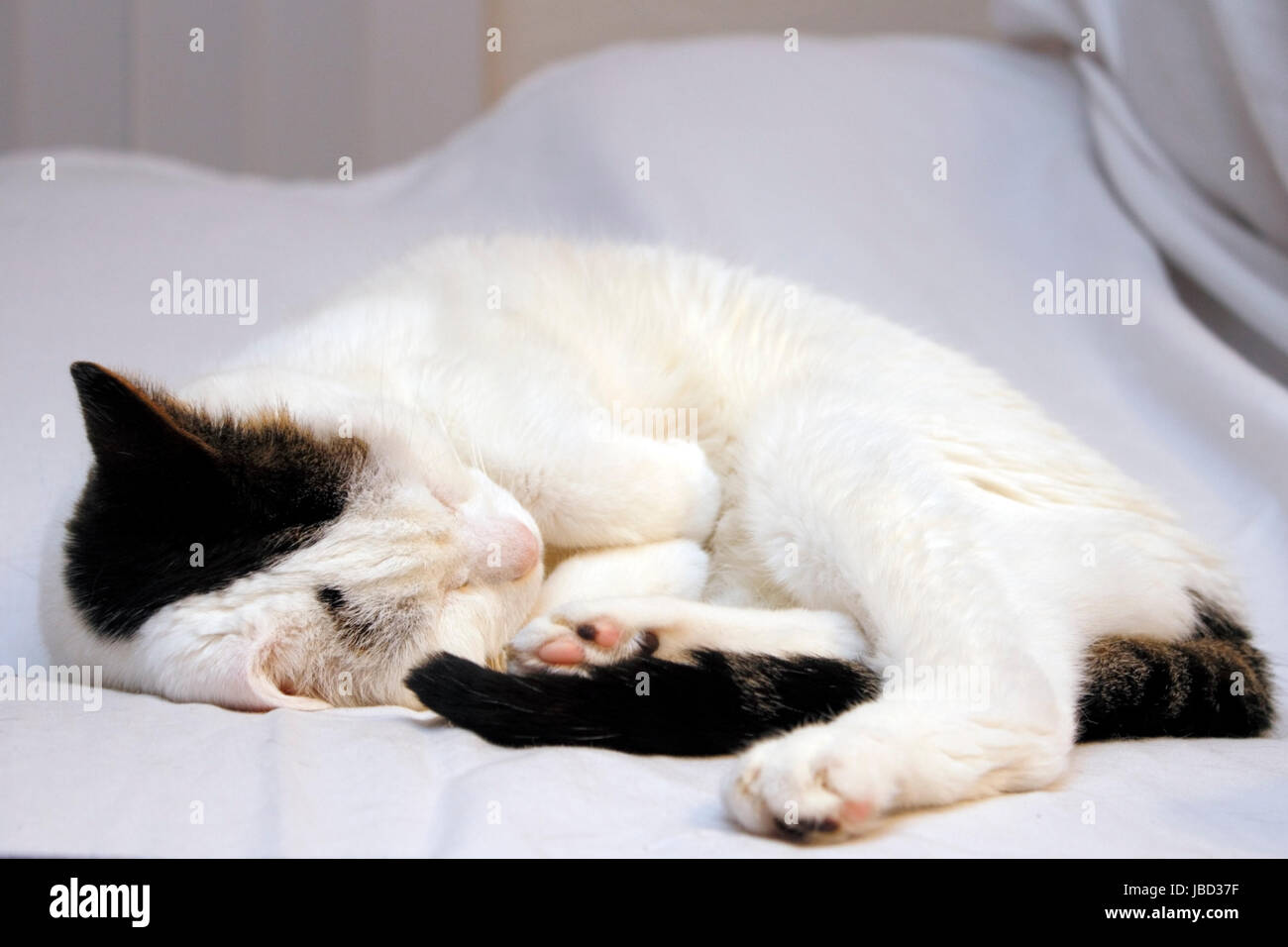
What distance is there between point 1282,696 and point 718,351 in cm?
99

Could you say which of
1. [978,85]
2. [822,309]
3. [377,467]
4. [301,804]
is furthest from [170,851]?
[978,85]

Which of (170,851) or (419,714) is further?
(419,714)

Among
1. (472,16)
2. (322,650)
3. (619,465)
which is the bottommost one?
(322,650)

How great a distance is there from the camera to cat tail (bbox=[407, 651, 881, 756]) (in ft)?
3.74

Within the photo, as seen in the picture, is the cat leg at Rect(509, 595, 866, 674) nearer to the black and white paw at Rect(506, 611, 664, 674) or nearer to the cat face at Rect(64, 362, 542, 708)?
the black and white paw at Rect(506, 611, 664, 674)

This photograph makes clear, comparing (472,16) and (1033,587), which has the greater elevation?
(472,16)

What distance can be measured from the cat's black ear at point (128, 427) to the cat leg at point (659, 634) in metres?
0.44

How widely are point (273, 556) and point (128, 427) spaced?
21 centimetres

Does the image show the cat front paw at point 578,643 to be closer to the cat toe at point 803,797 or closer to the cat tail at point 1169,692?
the cat toe at point 803,797

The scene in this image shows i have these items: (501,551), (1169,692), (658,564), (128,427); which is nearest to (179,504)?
(128,427)

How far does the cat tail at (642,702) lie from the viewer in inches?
44.9

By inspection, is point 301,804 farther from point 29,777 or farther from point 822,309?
point 822,309

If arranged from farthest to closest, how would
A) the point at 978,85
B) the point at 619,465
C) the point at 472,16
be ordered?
the point at 472,16 < the point at 978,85 < the point at 619,465
